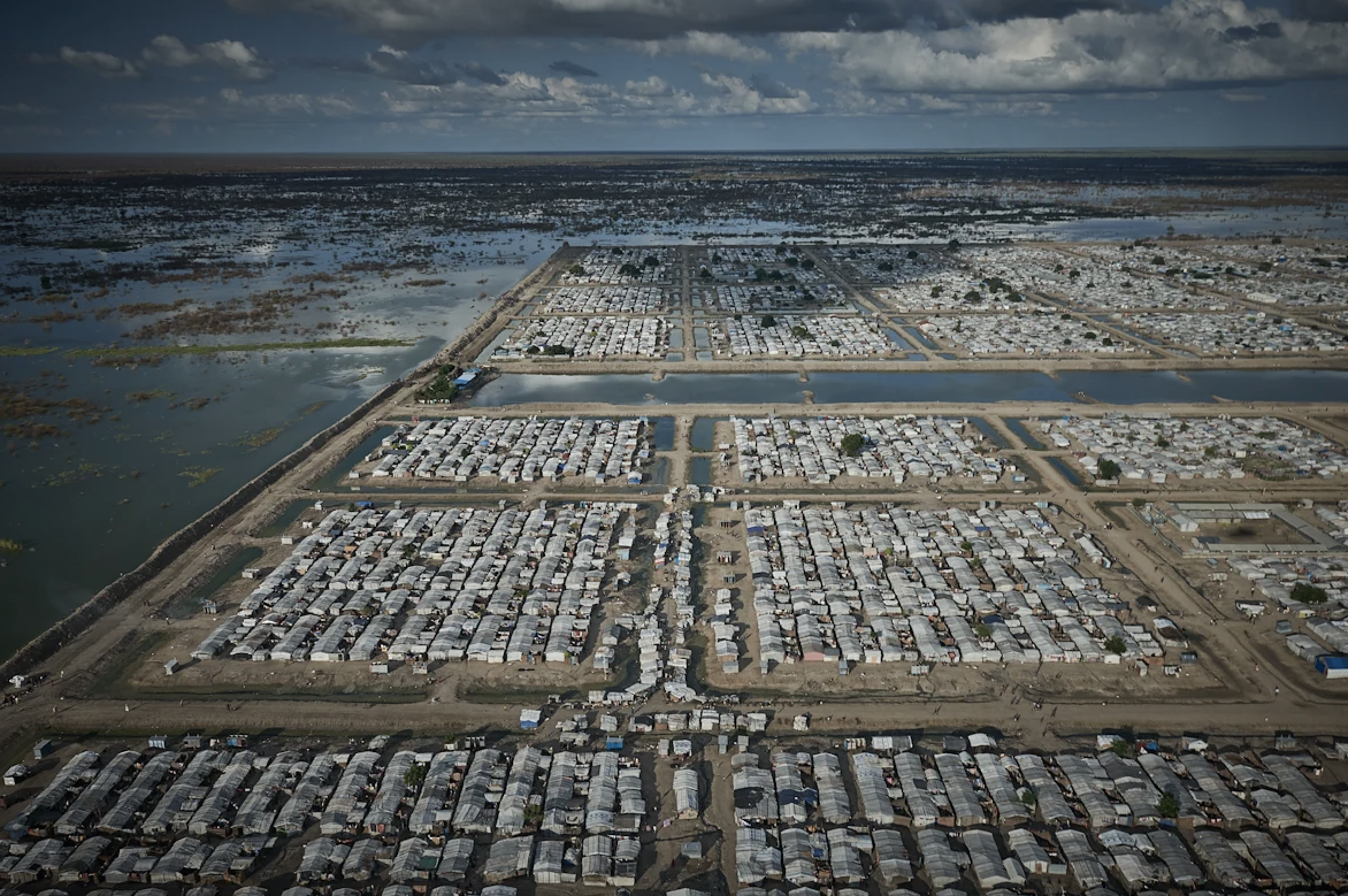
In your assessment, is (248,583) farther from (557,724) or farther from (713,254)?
(713,254)

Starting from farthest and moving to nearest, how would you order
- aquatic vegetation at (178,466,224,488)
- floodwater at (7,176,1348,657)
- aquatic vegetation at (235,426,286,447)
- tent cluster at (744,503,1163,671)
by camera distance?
aquatic vegetation at (235,426,286,447) < aquatic vegetation at (178,466,224,488) < floodwater at (7,176,1348,657) < tent cluster at (744,503,1163,671)

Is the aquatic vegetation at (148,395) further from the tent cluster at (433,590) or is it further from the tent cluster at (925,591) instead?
the tent cluster at (925,591)

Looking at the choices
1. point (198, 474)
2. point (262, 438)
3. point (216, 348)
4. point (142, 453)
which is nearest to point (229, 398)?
point (262, 438)

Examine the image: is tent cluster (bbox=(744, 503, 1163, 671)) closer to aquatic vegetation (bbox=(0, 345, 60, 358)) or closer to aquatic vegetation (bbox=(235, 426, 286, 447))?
aquatic vegetation (bbox=(235, 426, 286, 447))

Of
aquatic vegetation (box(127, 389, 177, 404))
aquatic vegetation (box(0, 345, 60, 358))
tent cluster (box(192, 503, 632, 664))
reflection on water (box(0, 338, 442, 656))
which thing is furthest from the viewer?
aquatic vegetation (box(0, 345, 60, 358))

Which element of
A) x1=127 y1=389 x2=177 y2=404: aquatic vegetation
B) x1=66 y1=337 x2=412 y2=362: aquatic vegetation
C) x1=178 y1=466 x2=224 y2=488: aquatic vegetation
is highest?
x1=66 y1=337 x2=412 y2=362: aquatic vegetation

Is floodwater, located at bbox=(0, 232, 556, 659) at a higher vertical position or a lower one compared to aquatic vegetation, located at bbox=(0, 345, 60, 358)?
lower

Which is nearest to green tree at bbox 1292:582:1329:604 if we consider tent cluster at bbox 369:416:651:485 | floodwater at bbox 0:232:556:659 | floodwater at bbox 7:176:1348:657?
floodwater at bbox 7:176:1348:657

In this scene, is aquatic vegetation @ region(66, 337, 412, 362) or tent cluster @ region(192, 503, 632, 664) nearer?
tent cluster @ region(192, 503, 632, 664)

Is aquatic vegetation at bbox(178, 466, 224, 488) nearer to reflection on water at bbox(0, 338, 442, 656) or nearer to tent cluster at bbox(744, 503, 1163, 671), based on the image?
reflection on water at bbox(0, 338, 442, 656)

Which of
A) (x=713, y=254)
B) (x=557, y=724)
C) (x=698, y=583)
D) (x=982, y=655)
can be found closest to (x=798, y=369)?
(x=698, y=583)

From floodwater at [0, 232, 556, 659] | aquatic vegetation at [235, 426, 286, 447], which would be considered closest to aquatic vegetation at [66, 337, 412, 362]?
floodwater at [0, 232, 556, 659]

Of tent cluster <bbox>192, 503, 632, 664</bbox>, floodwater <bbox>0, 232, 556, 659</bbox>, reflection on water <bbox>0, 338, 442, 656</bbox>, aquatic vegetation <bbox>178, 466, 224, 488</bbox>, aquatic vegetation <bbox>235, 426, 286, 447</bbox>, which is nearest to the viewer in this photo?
tent cluster <bbox>192, 503, 632, 664</bbox>
